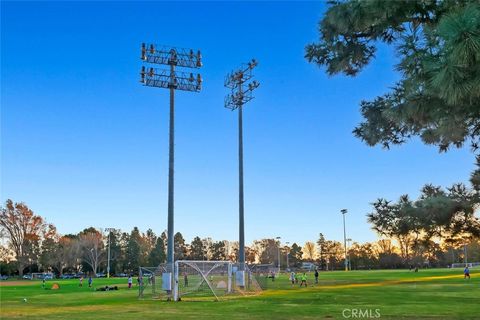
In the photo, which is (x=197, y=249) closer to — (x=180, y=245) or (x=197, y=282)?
(x=180, y=245)

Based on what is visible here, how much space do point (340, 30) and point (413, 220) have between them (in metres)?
3.51

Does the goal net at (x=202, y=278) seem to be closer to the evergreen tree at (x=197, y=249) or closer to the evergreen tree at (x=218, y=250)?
the evergreen tree at (x=197, y=249)

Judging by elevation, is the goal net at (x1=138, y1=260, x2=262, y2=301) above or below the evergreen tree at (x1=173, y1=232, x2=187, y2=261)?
below

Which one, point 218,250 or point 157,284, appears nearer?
point 157,284

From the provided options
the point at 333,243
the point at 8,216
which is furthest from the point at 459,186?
the point at 333,243

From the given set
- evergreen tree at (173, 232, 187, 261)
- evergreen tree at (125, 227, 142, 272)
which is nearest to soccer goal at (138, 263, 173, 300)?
evergreen tree at (125, 227, 142, 272)

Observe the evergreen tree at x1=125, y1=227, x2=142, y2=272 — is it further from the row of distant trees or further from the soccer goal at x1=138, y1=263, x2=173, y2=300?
the soccer goal at x1=138, y1=263, x2=173, y2=300

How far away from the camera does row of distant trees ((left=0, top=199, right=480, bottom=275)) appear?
99.2 m

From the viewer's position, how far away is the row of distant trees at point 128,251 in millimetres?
99250

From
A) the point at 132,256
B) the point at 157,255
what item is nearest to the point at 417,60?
the point at 132,256

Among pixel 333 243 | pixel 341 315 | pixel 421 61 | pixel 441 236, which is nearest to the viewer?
pixel 421 61

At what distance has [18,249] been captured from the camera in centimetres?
9856

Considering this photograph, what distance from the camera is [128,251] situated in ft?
427

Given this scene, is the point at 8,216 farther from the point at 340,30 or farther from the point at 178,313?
the point at 340,30
